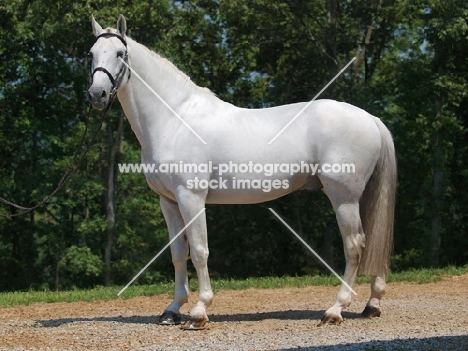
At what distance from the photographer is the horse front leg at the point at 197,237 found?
6.68 metres

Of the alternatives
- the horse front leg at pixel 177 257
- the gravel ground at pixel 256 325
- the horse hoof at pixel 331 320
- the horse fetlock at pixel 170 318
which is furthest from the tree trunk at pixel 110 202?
the horse hoof at pixel 331 320

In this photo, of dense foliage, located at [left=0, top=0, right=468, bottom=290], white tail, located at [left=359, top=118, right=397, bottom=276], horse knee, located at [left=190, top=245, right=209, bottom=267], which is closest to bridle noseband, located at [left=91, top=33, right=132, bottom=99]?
horse knee, located at [left=190, top=245, right=209, bottom=267]

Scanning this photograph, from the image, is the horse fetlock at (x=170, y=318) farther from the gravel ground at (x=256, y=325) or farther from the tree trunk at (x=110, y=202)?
the tree trunk at (x=110, y=202)

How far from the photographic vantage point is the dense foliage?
1947 centimetres

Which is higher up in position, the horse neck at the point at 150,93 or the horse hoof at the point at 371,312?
the horse neck at the point at 150,93

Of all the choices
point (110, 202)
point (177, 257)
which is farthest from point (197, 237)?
point (110, 202)

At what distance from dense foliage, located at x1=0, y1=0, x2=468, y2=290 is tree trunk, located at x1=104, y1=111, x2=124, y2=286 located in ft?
0.15

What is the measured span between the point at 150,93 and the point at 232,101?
49.7 feet

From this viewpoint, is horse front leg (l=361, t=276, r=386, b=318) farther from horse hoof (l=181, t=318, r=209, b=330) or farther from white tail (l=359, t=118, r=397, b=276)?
horse hoof (l=181, t=318, r=209, b=330)

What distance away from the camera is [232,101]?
2214 centimetres

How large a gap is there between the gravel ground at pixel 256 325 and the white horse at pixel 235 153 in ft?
1.30

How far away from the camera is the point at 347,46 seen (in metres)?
21.5

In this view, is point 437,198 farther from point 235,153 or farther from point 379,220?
point 235,153

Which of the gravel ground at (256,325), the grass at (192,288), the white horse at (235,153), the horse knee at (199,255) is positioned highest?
the white horse at (235,153)
